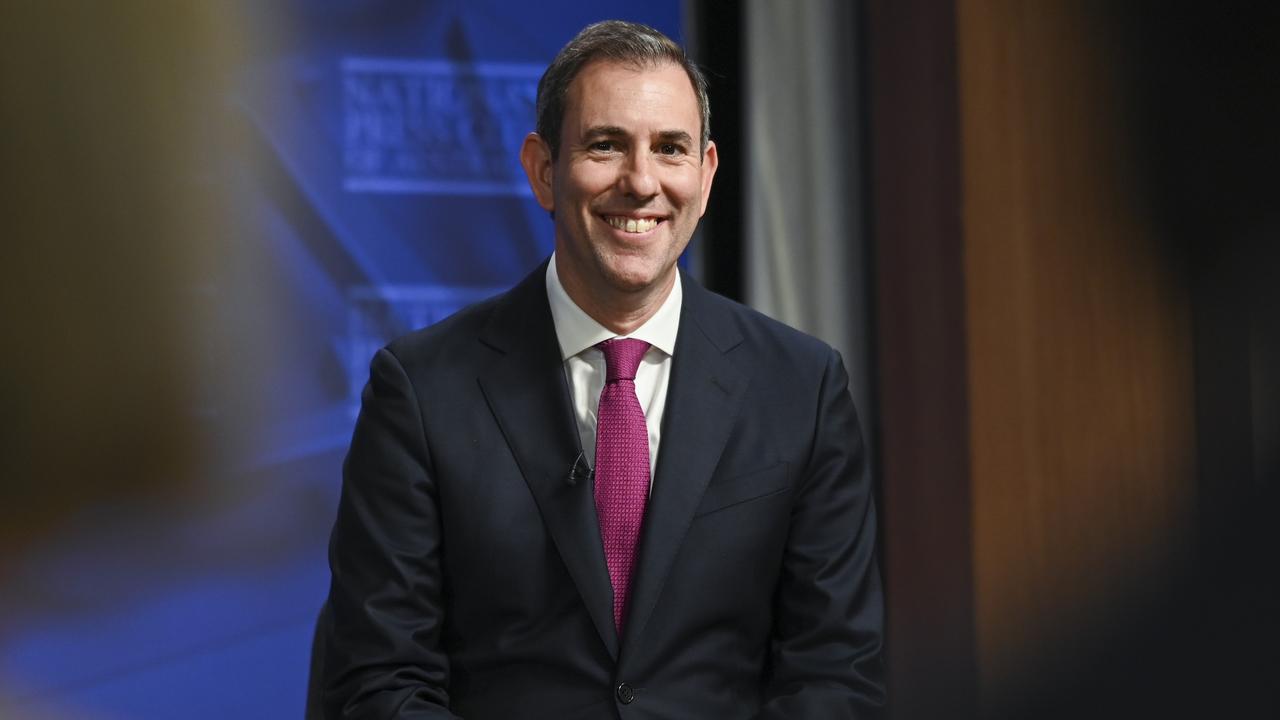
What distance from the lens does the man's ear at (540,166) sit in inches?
69.3

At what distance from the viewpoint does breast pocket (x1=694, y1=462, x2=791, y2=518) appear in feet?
5.41

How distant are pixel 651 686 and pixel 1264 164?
0.93 meters

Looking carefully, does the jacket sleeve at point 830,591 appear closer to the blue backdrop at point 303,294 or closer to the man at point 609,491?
the man at point 609,491

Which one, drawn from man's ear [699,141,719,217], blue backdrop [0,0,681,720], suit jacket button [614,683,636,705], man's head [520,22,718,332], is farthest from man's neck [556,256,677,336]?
blue backdrop [0,0,681,720]

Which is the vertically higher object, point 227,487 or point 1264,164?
point 1264,164

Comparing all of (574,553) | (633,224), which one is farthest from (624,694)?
(633,224)

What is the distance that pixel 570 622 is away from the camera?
Result: 159cm

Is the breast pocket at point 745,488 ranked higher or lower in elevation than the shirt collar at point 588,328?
lower

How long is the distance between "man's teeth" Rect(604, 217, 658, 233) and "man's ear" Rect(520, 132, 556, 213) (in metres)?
0.12

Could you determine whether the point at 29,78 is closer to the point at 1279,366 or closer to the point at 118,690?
the point at 118,690

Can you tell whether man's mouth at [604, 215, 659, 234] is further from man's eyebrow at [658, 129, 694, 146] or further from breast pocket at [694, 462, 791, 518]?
breast pocket at [694, 462, 791, 518]

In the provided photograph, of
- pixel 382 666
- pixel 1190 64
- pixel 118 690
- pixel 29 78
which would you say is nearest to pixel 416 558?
pixel 382 666

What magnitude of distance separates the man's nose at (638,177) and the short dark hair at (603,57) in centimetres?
A: 11

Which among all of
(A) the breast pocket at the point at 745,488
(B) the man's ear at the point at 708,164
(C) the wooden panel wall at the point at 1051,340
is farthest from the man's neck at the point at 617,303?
(C) the wooden panel wall at the point at 1051,340
